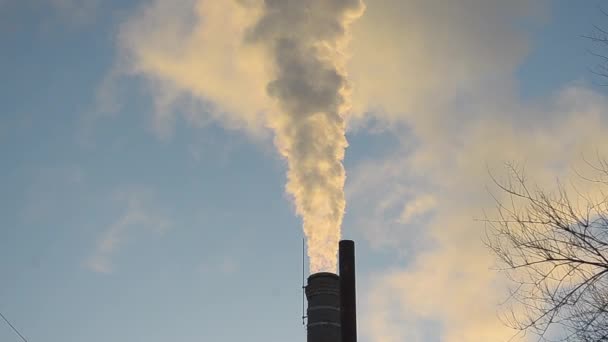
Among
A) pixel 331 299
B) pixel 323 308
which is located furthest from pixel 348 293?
pixel 331 299

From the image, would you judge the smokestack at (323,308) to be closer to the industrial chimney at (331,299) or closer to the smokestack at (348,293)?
the industrial chimney at (331,299)

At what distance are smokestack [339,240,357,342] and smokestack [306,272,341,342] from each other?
2031 mm

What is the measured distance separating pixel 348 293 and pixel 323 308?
2.29 metres

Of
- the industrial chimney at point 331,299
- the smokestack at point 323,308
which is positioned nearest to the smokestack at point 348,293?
the industrial chimney at point 331,299

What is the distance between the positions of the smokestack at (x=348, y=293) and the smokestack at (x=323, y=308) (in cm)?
203

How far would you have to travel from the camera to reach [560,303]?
356 inches

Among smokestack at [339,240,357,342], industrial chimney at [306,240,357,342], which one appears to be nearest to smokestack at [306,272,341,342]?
industrial chimney at [306,240,357,342]

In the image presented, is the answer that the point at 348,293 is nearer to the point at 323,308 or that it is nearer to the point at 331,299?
the point at 323,308

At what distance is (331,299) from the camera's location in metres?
15.6

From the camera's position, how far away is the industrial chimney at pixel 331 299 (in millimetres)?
13305

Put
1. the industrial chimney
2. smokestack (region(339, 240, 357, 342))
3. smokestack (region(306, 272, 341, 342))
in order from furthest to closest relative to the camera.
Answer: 1. smokestack (region(306, 272, 341, 342))
2. the industrial chimney
3. smokestack (region(339, 240, 357, 342))

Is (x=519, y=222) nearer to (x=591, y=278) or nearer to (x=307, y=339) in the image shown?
(x=591, y=278)

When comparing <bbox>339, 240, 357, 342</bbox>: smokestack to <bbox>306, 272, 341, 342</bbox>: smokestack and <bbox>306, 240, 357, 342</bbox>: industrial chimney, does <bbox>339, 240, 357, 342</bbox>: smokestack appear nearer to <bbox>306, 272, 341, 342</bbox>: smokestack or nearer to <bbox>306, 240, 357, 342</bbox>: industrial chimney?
<bbox>306, 240, 357, 342</bbox>: industrial chimney

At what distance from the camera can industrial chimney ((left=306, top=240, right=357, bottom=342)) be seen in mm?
13305
